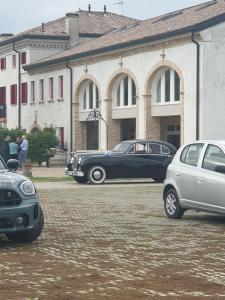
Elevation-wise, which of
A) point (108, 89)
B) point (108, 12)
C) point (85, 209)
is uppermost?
point (108, 12)

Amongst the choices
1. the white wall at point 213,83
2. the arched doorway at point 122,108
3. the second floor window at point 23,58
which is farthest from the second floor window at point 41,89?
Result: the white wall at point 213,83

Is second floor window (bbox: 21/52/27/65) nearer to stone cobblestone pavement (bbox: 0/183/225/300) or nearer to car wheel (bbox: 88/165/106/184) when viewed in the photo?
car wheel (bbox: 88/165/106/184)

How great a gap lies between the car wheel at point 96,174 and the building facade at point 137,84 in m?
13.4

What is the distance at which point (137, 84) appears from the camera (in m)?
47.6

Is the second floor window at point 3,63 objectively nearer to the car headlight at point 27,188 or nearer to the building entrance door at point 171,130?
the building entrance door at point 171,130

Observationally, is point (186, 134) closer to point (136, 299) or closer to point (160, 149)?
point (160, 149)

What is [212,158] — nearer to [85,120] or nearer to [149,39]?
[149,39]

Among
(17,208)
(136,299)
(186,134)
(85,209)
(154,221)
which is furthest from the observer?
(186,134)

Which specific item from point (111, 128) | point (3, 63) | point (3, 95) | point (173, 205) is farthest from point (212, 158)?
point (3, 63)

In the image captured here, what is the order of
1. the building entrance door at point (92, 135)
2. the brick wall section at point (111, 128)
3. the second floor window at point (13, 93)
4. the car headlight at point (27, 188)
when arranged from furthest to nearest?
the second floor window at point (13, 93) < the building entrance door at point (92, 135) < the brick wall section at point (111, 128) < the car headlight at point (27, 188)

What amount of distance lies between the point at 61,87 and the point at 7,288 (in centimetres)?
4915

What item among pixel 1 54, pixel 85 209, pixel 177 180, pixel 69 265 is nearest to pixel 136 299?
pixel 69 265

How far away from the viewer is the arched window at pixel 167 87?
45031mm

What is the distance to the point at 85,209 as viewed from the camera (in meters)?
18.4
